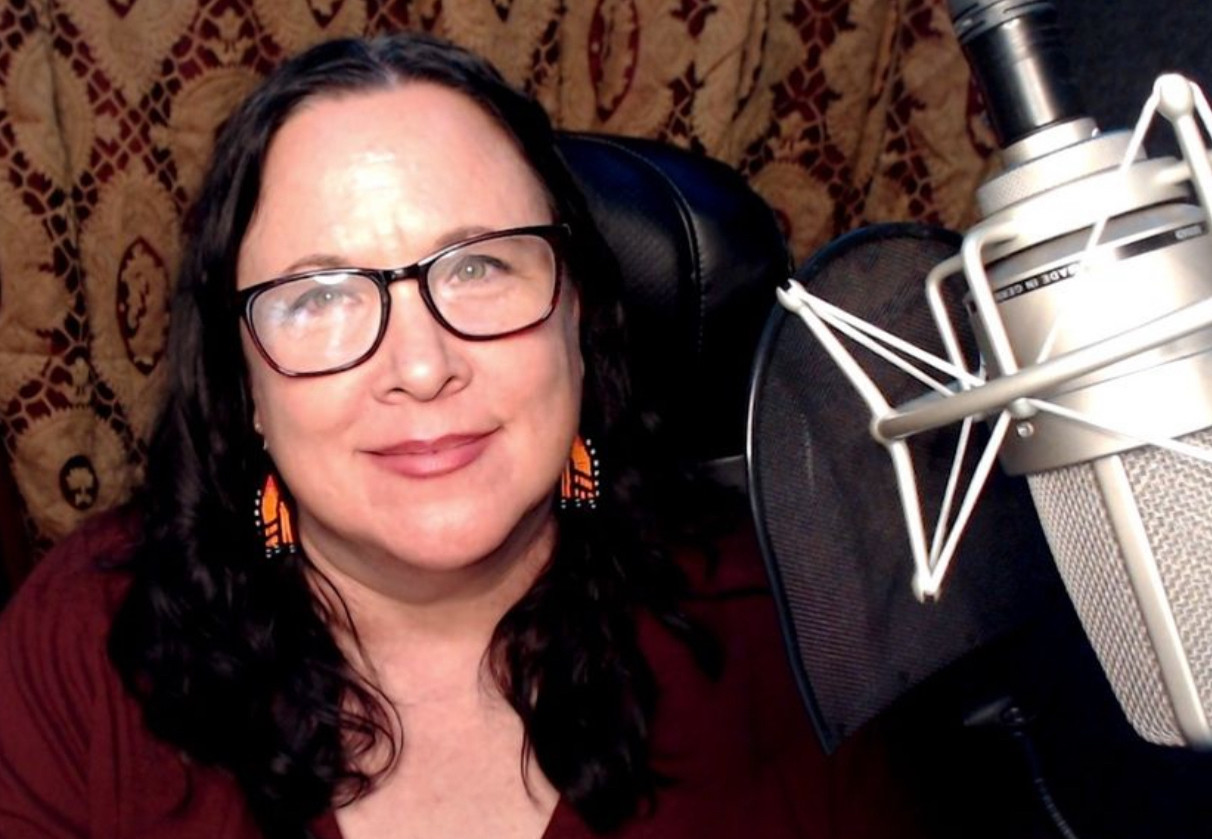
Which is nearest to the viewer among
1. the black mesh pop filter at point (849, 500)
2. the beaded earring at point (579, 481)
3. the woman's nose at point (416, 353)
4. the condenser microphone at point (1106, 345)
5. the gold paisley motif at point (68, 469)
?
the condenser microphone at point (1106, 345)

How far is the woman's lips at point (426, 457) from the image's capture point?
3.01 ft

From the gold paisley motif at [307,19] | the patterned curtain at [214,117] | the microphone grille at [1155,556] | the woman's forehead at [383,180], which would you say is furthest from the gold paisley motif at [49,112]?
the microphone grille at [1155,556]

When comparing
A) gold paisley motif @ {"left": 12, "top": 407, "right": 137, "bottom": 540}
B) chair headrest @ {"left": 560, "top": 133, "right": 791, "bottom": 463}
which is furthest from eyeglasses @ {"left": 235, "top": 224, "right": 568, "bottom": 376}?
gold paisley motif @ {"left": 12, "top": 407, "right": 137, "bottom": 540}

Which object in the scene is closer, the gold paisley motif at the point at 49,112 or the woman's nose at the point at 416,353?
the woman's nose at the point at 416,353

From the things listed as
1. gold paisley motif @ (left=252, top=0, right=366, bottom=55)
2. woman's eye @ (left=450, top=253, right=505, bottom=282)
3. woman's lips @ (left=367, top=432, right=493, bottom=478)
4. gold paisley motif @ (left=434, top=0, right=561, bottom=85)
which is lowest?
woman's lips @ (left=367, top=432, right=493, bottom=478)

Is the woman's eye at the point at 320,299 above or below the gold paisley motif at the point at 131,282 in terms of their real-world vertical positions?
below

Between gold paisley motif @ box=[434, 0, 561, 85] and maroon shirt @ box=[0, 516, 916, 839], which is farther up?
gold paisley motif @ box=[434, 0, 561, 85]

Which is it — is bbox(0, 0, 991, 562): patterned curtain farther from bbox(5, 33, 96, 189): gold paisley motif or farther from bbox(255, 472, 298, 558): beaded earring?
bbox(255, 472, 298, 558): beaded earring

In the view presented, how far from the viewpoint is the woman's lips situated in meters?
0.92

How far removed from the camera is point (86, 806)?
1041mm

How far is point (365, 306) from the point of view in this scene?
3.02 ft

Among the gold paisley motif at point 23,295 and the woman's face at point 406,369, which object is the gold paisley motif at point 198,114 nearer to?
the gold paisley motif at point 23,295

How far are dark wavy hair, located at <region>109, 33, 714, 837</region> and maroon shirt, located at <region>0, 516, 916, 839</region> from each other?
0.06 ft

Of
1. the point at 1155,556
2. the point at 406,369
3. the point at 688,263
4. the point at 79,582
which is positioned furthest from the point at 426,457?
the point at 1155,556
